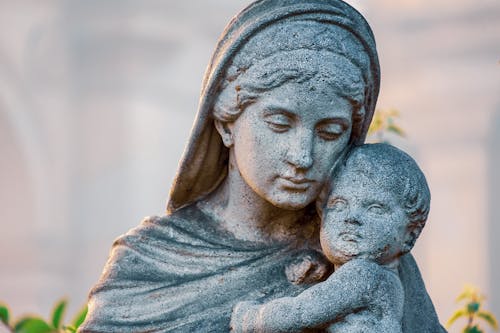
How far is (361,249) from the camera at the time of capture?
329 centimetres

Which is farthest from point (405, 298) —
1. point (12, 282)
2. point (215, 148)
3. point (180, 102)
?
point (12, 282)

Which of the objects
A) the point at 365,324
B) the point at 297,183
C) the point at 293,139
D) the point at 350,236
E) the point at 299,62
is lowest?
the point at 365,324

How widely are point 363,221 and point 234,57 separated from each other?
0.56 metres

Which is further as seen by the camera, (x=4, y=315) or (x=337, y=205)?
(x=4, y=315)

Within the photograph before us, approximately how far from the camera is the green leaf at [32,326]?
4262mm

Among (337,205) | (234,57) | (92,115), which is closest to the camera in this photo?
(337,205)

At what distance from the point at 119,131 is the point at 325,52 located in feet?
20.9

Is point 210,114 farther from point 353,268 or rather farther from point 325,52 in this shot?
point 353,268

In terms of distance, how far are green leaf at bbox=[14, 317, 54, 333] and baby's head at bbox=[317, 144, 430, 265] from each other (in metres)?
1.29

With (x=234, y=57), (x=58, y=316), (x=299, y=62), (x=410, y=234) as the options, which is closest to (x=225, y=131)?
(x=234, y=57)

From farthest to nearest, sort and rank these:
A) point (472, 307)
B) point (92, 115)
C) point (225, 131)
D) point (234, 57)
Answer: point (92, 115), point (472, 307), point (225, 131), point (234, 57)

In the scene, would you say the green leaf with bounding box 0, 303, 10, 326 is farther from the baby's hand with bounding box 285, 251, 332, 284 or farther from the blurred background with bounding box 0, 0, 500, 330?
the blurred background with bounding box 0, 0, 500, 330

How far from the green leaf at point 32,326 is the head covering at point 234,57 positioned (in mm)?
831

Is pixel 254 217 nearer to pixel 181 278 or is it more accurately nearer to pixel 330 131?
pixel 181 278
